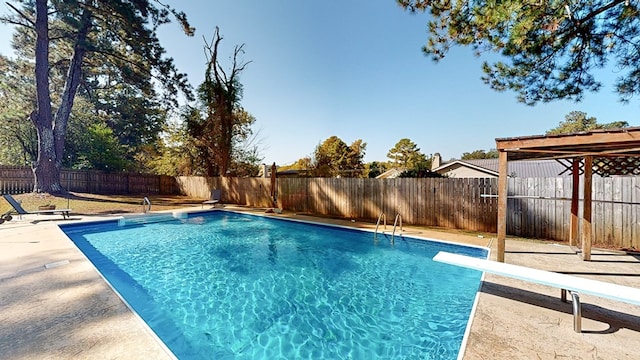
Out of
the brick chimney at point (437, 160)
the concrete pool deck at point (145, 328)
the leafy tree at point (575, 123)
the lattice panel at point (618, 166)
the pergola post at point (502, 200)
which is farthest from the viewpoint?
the leafy tree at point (575, 123)

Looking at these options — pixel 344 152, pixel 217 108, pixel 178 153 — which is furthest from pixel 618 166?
pixel 344 152

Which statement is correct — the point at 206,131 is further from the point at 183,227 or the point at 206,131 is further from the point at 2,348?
the point at 2,348

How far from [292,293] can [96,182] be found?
62.0ft

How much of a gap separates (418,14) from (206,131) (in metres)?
14.5

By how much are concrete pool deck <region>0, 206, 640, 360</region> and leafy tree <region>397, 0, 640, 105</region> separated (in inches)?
169

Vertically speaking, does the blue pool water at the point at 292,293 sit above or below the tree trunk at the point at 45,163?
below

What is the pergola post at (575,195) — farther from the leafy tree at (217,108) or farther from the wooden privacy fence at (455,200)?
the leafy tree at (217,108)

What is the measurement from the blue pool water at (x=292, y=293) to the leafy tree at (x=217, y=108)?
10044mm

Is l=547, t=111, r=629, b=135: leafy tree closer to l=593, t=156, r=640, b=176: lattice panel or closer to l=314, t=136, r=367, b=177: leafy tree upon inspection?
l=314, t=136, r=367, b=177: leafy tree

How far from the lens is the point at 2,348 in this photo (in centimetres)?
206

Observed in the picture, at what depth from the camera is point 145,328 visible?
2.34m

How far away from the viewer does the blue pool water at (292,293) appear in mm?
2736

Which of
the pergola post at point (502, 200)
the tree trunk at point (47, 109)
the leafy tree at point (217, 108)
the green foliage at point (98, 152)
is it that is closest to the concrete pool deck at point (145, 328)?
the pergola post at point (502, 200)

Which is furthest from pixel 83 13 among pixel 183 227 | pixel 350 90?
pixel 350 90
